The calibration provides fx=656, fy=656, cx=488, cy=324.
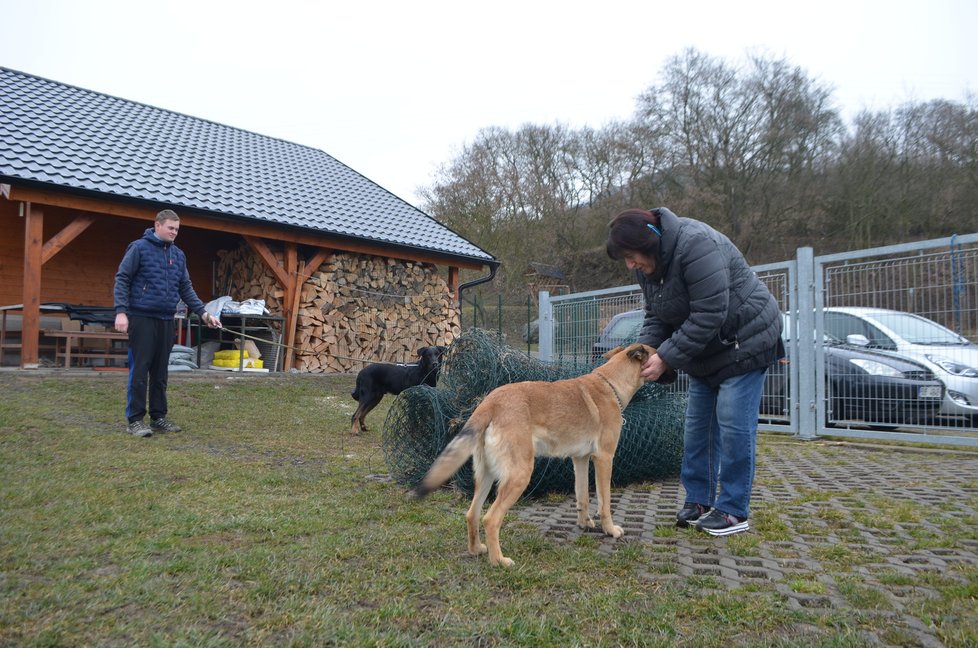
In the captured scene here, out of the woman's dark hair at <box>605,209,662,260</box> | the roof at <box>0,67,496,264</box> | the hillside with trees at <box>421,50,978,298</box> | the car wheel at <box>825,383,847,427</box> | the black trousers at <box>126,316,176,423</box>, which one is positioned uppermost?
the hillside with trees at <box>421,50,978,298</box>

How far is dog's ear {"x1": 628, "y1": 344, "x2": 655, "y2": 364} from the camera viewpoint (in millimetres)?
3912

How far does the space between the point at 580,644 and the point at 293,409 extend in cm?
763

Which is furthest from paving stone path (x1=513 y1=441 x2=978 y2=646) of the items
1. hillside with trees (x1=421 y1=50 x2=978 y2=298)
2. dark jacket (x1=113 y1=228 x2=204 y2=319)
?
hillside with trees (x1=421 y1=50 x2=978 y2=298)

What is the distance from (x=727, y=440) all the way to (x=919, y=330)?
3847 millimetres

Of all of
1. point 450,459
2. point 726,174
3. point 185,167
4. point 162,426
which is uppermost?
point 726,174

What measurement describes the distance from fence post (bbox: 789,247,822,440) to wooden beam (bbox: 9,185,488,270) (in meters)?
8.66

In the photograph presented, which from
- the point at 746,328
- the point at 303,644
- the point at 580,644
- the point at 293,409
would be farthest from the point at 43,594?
the point at 293,409

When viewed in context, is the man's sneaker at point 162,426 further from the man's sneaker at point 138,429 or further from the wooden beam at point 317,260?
the wooden beam at point 317,260

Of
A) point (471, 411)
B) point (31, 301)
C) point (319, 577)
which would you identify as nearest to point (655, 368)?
point (471, 411)

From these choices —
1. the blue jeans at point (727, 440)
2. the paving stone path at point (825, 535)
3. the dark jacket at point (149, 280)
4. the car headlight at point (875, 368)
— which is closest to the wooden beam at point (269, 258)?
the dark jacket at point (149, 280)

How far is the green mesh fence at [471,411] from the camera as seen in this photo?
4.77 meters

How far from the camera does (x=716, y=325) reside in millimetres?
3451

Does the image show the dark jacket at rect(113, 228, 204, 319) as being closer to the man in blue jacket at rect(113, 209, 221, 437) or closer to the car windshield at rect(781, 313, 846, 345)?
the man in blue jacket at rect(113, 209, 221, 437)

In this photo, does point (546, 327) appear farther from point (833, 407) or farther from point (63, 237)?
point (63, 237)
